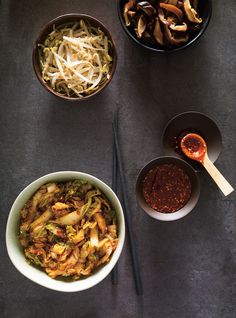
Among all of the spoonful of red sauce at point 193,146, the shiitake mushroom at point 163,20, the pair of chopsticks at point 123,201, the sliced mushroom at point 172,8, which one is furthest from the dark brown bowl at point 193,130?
the sliced mushroom at point 172,8

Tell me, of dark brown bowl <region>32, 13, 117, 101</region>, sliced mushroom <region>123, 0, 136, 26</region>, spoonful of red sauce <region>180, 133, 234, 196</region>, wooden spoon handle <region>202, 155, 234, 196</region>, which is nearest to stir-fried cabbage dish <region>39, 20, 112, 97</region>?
dark brown bowl <region>32, 13, 117, 101</region>

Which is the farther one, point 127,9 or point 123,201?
point 123,201

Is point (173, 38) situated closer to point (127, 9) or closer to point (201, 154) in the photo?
point (127, 9)

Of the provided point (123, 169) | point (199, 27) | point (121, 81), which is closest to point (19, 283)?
point (123, 169)

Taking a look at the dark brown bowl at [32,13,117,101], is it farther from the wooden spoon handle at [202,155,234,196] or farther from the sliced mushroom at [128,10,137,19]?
the wooden spoon handle at [202,155,234,196]

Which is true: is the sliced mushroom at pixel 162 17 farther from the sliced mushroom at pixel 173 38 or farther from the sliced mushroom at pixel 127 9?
the sliced mushroom at pixel 127 9

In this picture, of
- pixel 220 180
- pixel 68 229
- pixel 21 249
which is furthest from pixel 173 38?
pixel 21 249
